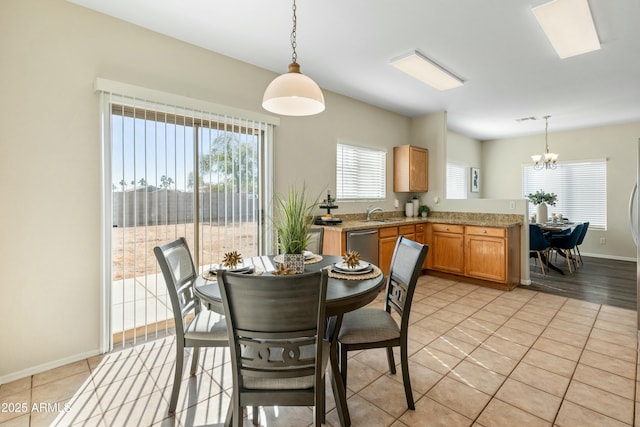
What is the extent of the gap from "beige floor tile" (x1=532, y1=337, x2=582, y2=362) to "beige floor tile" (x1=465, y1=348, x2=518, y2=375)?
1.34ft

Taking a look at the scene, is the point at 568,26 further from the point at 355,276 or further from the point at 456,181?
the point at 456,181

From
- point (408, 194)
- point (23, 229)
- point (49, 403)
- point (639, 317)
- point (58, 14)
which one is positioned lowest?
point (49, 403)

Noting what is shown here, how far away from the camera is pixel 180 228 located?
2.89 metres

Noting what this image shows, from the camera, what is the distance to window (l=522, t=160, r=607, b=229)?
6.25 metres

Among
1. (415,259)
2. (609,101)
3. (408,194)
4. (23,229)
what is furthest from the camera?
(408,194)

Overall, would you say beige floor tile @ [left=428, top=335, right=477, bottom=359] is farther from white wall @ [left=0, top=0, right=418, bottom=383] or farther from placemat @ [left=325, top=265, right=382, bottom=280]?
white wall @ [left=0, top=0, right=418, bottom=383]

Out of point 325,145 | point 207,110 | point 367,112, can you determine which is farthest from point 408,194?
point 207,110

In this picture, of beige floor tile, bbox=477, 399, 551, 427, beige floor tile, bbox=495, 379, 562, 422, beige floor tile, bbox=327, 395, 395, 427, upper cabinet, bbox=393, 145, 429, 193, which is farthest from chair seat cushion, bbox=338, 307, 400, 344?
upper cabinet, bbox=393, 145, 429, 193

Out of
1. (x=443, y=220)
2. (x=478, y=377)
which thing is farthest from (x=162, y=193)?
(x=443, y=220)

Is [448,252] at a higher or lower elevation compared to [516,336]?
higher

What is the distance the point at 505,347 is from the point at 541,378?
1.49ft

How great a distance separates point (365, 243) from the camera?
3.95 m

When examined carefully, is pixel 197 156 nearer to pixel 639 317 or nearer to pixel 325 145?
pixel 325 145

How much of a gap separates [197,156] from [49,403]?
6.81 feet
